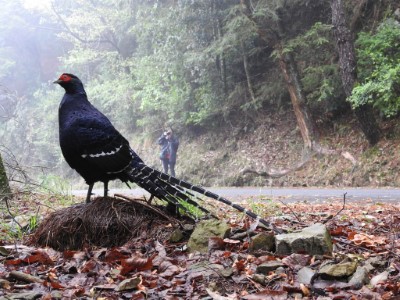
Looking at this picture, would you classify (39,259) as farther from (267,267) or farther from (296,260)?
(296,260)

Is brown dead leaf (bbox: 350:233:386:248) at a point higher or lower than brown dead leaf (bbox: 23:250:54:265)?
higher


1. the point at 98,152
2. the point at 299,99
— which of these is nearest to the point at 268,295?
the point at 98,152

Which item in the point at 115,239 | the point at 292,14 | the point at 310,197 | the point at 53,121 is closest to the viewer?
the point at 115,239

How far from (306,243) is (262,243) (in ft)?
1.04

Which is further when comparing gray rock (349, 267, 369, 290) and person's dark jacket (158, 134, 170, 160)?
person's dark jacket (158, 134, 170, 160)

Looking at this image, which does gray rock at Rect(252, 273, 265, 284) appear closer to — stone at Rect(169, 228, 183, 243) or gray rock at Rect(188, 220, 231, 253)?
gray rock at Rect(188, 220, 231, 253)

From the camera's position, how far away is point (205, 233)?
10.6ft

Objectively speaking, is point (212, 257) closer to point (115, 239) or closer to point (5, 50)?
point (115, 239)

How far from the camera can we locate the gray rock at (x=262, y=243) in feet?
9.81

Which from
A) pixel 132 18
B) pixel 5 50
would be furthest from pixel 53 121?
pixel 5 50

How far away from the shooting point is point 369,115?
43.0ft

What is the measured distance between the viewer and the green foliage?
1181cm

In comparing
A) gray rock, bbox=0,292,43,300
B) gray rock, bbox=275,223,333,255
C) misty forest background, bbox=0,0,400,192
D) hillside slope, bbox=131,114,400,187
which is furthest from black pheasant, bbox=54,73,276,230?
hillside slope, bbox=131,114,400,187

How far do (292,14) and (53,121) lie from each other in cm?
2095
